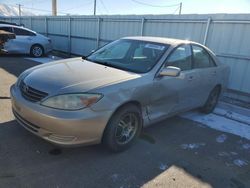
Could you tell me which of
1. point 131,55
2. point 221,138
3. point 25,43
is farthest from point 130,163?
point 25,43

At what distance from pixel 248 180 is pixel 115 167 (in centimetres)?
171

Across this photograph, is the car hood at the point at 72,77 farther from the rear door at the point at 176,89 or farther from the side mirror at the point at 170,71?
the rear door at the point at 176,89

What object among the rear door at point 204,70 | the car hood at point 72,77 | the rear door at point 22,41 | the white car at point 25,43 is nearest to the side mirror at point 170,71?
the car hood at point 72,77

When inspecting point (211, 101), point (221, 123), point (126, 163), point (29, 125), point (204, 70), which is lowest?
point (221, 123)

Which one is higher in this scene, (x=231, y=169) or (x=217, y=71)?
(x=217, y=71)

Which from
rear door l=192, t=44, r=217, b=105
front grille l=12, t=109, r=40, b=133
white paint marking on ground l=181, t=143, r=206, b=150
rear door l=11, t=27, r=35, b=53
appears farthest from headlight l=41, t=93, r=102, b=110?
rear door l=11, t=27, r=35, b=53

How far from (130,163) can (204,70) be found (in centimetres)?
257

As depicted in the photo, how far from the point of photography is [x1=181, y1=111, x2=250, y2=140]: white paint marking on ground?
484cm

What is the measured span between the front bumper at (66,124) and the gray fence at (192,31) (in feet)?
16.4

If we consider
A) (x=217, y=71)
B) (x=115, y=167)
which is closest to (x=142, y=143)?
(x=115, y=167)

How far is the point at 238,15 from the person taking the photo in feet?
21.5

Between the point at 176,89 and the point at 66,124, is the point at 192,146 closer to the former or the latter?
the point at 176,89

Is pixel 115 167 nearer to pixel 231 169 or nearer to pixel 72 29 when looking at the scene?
pixel 231 169

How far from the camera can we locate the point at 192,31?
7.71m
